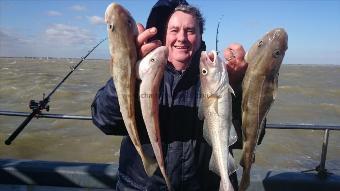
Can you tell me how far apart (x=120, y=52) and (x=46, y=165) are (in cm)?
362

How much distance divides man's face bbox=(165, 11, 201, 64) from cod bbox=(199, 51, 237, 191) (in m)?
0.57

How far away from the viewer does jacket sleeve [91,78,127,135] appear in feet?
10.4

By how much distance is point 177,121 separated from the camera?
349cm

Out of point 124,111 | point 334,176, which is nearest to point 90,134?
point 334,176

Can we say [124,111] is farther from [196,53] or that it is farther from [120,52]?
[196,53]

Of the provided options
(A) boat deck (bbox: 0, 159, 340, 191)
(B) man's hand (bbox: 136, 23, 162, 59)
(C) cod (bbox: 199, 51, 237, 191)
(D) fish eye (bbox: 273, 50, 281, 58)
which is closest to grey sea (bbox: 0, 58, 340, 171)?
(A) boat deck (bbox: 0, 159, 340, 191)

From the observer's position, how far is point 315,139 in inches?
678

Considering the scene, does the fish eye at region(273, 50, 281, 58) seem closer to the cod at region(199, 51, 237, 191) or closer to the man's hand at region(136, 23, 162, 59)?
the cod at region(199, 51, 237, 191)

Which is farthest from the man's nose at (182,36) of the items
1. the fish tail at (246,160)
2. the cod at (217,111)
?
the fish tail at (246,160)

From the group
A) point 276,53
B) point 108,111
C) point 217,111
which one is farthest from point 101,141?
point 276,53

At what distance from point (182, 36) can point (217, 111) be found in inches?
35.8

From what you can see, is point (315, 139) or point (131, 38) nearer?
point (131, 38)

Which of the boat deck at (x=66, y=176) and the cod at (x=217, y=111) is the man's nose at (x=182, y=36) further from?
the boat deck at (x=66, y=176)

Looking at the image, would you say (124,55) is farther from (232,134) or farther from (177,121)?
(232,134)
